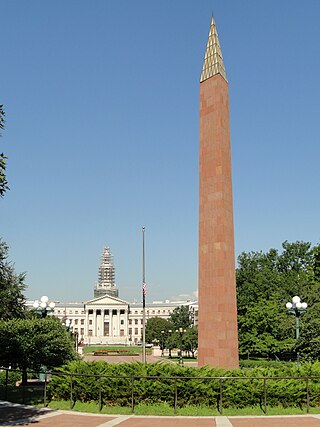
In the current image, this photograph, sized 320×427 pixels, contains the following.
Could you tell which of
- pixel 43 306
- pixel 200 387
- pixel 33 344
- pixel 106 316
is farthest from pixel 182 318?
pixel 200 387

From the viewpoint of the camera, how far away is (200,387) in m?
15.3

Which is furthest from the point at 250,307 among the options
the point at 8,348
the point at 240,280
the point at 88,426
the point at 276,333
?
the point at 88,426

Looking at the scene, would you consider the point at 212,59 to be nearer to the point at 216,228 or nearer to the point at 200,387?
the point at 216,228

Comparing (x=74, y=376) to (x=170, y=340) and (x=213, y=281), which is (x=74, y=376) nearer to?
(x=213, y=281)

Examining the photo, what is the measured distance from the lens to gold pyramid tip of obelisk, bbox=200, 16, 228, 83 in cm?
2009

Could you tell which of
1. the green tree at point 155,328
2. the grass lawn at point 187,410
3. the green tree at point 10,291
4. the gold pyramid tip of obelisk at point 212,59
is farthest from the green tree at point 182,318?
the grass lawn at point 187,410

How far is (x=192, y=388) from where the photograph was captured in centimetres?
1543

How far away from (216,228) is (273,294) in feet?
108

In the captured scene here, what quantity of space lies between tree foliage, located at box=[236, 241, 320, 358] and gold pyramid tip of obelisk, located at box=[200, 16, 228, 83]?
1602cm

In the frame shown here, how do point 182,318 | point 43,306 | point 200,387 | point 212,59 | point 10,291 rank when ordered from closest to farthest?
point 200,387 → point 212,59 → point 43,306 → point 10,291 → point 182,318

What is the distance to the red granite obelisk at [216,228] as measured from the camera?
1803 centimetres

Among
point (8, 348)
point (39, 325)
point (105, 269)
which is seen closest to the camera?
point (8, 348)

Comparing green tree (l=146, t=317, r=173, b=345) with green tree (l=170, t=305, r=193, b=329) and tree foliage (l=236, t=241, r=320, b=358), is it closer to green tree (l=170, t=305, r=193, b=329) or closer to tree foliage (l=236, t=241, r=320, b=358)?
green tree (l=170, t=305, r=193, b=329)

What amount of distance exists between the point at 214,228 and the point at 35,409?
8949 mm
